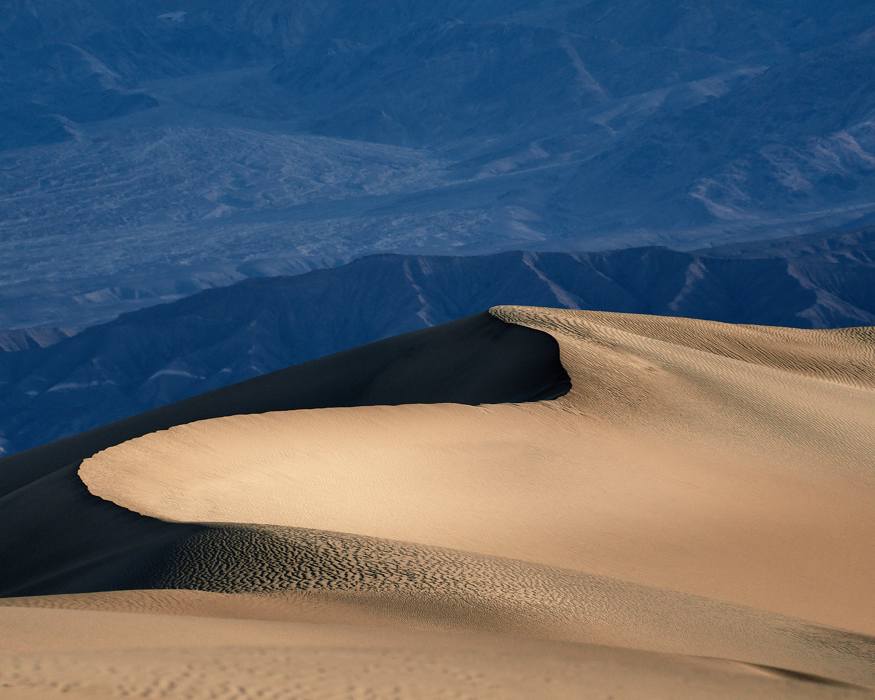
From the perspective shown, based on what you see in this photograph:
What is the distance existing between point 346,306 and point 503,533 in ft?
442

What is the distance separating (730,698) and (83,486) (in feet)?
32.4

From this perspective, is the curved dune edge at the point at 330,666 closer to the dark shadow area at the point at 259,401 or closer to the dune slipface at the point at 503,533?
the dune slipface at the point at 503,533

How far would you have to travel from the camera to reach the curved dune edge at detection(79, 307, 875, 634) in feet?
48.5

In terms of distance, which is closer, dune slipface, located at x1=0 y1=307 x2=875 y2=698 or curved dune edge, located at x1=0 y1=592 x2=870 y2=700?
curved dune edge, located at x1=0 y1=592 x2=870 y2=700

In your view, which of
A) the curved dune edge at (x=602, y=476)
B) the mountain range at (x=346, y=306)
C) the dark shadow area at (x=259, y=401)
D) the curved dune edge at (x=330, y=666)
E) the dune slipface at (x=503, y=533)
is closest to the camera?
the curved dune edge at (x=330, y=666)

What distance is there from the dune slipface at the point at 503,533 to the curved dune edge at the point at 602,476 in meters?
0.05

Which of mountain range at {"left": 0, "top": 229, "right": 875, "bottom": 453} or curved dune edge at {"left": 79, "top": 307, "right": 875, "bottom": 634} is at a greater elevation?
curved dune edge at {"left": 79, "top": 307, "right": 875, "bottom": 634}

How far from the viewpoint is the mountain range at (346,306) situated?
133 metres

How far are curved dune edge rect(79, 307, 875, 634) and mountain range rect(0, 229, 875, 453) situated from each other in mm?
106637

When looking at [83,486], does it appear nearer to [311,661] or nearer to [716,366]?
[311,661]

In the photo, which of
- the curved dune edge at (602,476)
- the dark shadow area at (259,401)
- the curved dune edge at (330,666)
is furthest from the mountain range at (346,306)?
the curved dune edge at (330,666)

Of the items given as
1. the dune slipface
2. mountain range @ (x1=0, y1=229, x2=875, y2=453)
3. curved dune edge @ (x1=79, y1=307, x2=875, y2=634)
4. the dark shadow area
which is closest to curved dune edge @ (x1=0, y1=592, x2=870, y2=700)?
the dune slipface

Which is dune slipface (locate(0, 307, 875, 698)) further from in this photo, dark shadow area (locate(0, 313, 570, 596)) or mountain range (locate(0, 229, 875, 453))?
mountain range (locate(0, 229, 875, 453))

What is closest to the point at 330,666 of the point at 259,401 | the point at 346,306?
the point at 259,401
